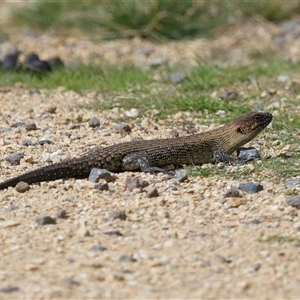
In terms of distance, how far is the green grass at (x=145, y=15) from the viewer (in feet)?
44.7

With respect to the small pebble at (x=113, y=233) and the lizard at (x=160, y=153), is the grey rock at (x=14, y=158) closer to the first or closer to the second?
the lizard at (x=160, y=153)

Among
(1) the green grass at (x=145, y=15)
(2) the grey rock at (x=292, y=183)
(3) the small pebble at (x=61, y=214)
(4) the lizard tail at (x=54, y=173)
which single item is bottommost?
(1) the green grass at (x=145, y=15)

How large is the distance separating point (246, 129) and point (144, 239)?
248 cm

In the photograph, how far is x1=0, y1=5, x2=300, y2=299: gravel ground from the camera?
4.92 meters

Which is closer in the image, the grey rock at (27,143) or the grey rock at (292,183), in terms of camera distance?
the grey rock at (292,183)

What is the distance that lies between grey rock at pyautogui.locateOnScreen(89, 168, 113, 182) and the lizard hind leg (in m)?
0.37

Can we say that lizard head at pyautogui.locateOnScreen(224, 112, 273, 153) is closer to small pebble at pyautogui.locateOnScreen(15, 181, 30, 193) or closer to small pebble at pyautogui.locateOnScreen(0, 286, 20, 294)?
small pebble at pyautogui.locateOnScreen(15, 181, 30, 193)

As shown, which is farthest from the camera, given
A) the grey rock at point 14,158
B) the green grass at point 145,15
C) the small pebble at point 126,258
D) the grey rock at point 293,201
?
the green grass at point 145,15

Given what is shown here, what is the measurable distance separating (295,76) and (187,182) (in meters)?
4.04

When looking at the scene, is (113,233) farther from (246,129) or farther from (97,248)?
(246,129)

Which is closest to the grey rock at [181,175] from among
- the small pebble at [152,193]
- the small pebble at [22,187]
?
the small pebble at [152,193]

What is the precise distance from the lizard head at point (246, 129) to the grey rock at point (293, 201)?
5.29 ft

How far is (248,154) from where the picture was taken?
752 centimetres

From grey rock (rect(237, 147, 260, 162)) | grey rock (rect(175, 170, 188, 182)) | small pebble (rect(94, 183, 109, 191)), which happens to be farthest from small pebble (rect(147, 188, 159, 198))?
grey rock (rect(237, 147, 260, 162))
